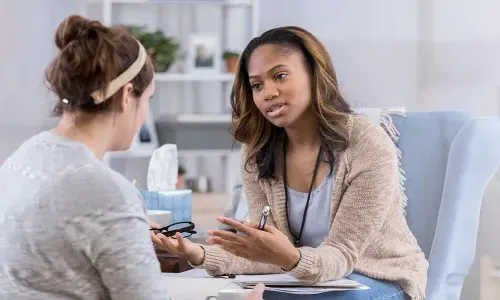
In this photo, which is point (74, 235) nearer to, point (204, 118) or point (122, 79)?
point (122, 79)

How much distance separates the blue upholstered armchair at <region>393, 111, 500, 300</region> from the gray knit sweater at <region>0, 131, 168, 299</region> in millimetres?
1138

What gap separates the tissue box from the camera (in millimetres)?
2291

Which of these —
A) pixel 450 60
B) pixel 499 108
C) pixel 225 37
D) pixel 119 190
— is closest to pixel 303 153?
pixel 119 190

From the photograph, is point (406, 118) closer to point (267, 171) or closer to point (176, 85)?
point (267, 171)

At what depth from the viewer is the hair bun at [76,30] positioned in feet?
3.92

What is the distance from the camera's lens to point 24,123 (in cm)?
436

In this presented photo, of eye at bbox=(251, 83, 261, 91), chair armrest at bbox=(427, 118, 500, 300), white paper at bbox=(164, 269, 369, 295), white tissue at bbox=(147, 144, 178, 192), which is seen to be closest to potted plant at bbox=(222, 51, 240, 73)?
white tissue at bbox=(147, 144, 178, 192)

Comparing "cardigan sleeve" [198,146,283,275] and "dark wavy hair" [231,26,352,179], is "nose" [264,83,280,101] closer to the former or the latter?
"dark wavy hair" [231,26,352,179]

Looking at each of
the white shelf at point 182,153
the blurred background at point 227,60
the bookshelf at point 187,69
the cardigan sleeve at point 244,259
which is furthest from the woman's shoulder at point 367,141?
the bookshelf at point 187,69

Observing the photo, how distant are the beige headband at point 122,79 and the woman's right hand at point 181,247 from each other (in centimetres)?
52

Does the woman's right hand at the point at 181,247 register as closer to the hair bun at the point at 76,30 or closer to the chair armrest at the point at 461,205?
the hair bun at the point at 76,30

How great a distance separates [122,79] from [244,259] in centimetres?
76

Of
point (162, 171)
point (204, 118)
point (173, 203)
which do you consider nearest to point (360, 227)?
point (173, 203)

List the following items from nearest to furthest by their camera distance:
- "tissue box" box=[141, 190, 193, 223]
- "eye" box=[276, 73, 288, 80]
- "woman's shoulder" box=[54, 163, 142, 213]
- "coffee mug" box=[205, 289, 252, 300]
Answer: "woman's shoulder" box=[54, 163, 142, 213], "coffee mug" box=[205, 289, 252, 300], "eye" box=[276, 73, 288, 80], "tissue box" box=[141, 190, 193, 223]
